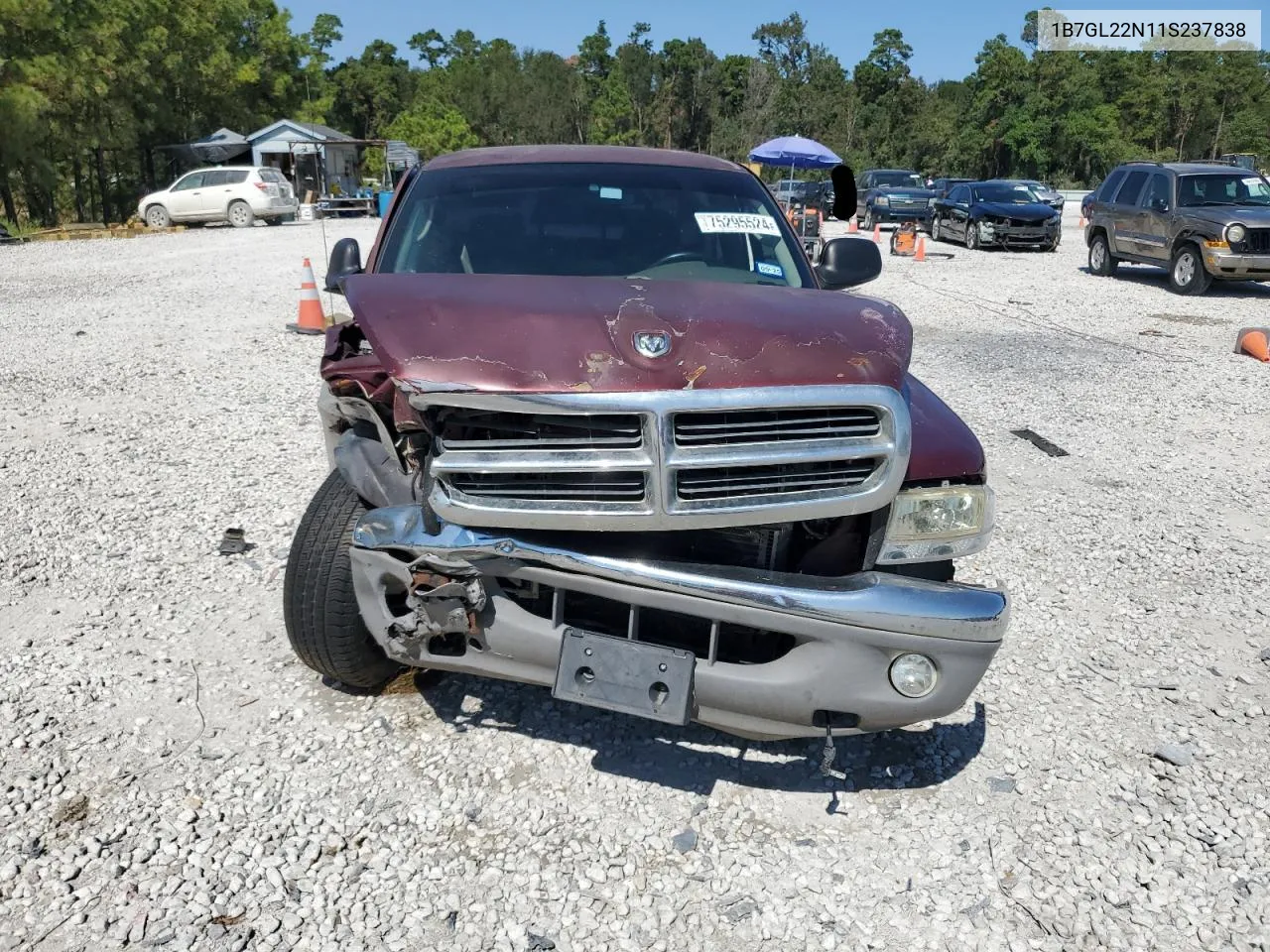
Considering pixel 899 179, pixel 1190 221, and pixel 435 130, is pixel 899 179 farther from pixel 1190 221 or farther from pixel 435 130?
pixel 435 130

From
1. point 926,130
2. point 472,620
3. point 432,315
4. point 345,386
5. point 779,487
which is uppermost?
point 926,130

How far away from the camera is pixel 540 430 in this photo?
2.40 metres

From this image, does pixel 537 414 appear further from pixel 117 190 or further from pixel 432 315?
pixel 117 190

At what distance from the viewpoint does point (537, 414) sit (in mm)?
2348

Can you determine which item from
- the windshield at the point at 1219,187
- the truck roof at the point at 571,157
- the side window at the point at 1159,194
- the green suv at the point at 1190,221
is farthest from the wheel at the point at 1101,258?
the truck roof at the point at 571,157

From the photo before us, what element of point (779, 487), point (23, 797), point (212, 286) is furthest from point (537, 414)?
point (212, 286)

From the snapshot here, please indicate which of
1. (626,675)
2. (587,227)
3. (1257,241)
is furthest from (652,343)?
(1257,241)

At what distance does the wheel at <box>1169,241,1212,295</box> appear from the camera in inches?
535

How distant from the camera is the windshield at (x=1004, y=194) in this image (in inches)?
831

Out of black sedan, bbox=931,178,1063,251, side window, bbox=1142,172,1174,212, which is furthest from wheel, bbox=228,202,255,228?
side window, bbox=1142,172,1174,212

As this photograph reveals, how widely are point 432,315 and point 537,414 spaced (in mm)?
484

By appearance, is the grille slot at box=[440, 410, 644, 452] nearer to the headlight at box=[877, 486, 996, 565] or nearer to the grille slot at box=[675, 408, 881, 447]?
the grille slot at box=[675, 408, 881, 447]

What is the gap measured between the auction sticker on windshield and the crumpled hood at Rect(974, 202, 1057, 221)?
60.3 feet

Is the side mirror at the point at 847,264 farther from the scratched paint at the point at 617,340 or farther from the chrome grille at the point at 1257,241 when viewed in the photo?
the chrome grille at the point at 1257,241
